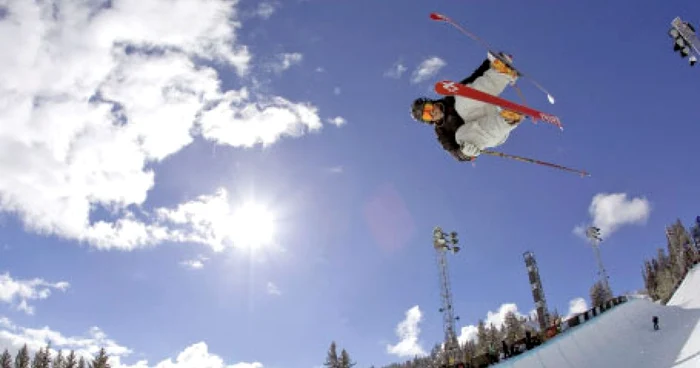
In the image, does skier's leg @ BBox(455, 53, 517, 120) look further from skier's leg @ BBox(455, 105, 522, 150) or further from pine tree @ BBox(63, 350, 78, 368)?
pine tree @ BBox(63, 350, 78, 368)

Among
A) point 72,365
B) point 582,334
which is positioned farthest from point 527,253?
point 72,365

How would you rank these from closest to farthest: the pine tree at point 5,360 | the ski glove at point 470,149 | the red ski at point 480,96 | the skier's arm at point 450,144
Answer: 1. the red ski at point 480,96
2. the ski glove at point 470,149
3. the skier's arm at point 450,144
4. the pine tree at point 5,360

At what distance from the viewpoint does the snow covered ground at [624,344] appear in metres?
23.1

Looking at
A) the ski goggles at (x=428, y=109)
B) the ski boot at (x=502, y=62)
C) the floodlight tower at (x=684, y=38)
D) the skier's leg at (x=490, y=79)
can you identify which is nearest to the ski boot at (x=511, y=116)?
the skier's leg at (x=490, y=79)

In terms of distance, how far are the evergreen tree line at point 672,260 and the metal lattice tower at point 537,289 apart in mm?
38677

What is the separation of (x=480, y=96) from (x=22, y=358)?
81685 millimetres

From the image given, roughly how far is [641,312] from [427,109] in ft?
109

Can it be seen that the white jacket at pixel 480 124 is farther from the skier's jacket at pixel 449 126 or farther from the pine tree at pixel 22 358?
the pine tree at pixel 22 358

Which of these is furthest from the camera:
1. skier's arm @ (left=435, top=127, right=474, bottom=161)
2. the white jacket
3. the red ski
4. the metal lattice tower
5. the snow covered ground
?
the metal lattice tower

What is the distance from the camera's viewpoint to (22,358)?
7069cm

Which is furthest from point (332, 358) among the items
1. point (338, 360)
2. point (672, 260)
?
point (672, 260)

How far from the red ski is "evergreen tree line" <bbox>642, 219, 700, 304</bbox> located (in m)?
81.4

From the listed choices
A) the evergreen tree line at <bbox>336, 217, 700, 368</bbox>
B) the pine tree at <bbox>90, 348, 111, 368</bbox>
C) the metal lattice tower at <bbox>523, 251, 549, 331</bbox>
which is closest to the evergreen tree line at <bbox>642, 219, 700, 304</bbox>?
the evergreen tree line at <bbox>336, 217, 700, 368</bbox>

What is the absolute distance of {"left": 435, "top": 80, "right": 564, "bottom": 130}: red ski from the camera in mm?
7145
